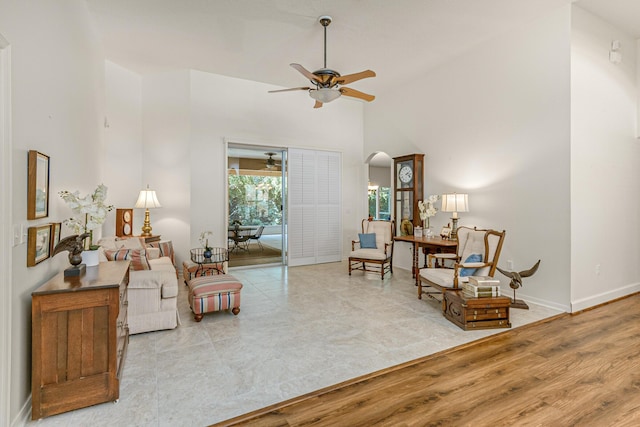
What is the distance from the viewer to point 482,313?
3.36 m

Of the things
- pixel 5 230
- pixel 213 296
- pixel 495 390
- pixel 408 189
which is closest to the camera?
pixel 5 230

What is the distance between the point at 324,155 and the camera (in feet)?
22.9

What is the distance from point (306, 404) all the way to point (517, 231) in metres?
3.68

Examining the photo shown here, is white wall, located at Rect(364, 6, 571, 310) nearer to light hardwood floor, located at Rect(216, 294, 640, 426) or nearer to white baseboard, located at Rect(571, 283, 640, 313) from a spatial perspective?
white baseboard, located at Rect(571, 283, 640, 313)

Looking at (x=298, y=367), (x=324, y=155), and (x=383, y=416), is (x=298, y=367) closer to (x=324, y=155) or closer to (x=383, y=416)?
(x=383, y=416)

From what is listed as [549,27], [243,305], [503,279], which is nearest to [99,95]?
[243,305]

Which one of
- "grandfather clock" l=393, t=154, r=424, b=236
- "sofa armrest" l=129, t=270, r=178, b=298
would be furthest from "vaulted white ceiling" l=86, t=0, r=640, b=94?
"sofa armrest" l=129, t=270, r=178, b=298

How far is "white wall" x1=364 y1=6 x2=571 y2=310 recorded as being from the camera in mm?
3842

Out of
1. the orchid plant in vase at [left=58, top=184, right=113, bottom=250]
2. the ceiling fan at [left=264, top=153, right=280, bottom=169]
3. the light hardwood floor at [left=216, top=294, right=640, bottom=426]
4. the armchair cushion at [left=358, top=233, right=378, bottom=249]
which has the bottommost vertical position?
the light hardwood floor at [left=216, top=294, right=640, bottom=426]

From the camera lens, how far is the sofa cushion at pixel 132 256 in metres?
3.22

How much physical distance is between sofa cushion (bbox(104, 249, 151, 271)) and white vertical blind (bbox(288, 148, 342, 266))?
11.2 feet

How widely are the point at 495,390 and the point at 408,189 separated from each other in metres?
4.18

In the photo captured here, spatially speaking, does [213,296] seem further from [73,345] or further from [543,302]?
[543,302]

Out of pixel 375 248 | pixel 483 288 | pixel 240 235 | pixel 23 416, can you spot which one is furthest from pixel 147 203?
pixel 483 288
